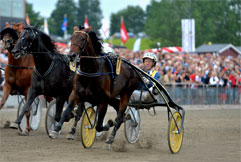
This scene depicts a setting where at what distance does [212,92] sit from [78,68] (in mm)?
12482

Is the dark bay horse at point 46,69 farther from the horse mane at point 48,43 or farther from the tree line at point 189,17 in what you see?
the tree line at point 189,17

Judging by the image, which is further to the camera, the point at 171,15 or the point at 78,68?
the point at 171,15

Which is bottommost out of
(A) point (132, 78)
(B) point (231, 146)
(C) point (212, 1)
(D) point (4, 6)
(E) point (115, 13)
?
(B) point (231, 146)

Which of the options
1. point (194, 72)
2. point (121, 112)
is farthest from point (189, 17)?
point (121, 112)

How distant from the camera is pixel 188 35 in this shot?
2511 centimetres

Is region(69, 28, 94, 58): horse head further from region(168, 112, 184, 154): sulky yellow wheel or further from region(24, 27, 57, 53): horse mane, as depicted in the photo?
region(24, 27, 57, 53): horse mane

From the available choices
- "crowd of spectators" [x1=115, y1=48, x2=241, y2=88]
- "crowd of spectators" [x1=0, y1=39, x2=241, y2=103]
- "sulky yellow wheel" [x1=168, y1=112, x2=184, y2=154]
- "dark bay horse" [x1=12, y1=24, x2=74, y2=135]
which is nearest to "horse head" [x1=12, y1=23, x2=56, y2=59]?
"dark bay horse" [x1=12, y1=24, x2=74, y2=135]

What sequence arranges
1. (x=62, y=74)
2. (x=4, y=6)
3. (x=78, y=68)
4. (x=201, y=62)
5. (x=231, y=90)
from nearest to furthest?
1. (x=78, y=68)
2. (x=62, y=74)
3. (x=231, y=90)
4. (x=201, y=62)
5. (x=4, y=6)

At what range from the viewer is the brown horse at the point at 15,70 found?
11.0 meters

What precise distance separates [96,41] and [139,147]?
2.02m

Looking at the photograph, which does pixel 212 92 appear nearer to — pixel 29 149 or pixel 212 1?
pixel 29 149

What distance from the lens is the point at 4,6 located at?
24875 mm

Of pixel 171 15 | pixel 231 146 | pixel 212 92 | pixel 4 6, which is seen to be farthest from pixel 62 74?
pixel 171 15

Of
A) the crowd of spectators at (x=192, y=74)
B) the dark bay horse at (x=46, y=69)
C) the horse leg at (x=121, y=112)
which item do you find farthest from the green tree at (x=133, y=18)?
the horse leg at (x=121, y=112)
